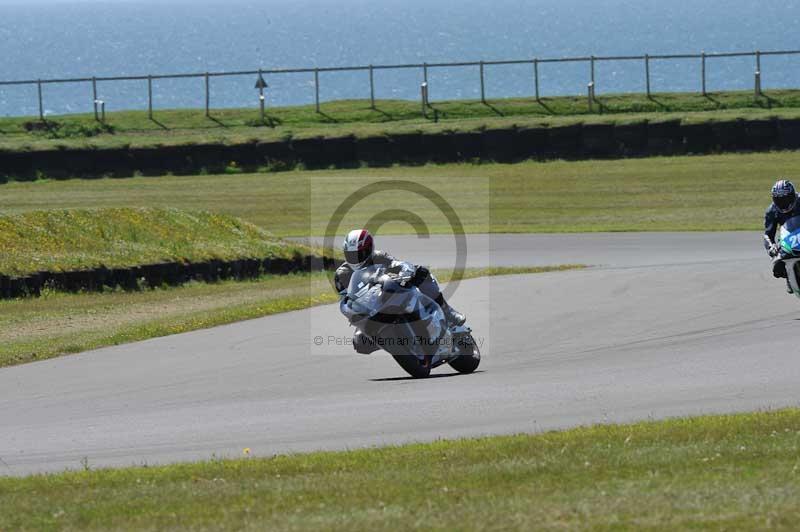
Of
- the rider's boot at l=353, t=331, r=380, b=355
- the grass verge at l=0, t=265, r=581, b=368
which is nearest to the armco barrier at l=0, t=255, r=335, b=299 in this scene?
the grass verge at l=0, t=265, r=581, b=368

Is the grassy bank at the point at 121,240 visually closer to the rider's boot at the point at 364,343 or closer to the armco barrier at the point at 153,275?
the armco barrier at the point at 153,275

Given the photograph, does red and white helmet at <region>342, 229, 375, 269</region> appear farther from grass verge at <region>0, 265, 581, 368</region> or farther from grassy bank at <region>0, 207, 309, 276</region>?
grassy bank at <region>0, 207, 309, 276</region>

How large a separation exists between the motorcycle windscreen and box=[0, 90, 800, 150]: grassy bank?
86.5 ft

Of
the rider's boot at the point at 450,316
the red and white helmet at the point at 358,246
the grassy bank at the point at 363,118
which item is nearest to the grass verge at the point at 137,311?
the red and white helmet at the point at 358,246

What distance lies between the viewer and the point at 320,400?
1224 centimetres

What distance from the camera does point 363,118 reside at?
48531 mm

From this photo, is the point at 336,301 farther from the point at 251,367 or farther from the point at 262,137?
the point at 262,137

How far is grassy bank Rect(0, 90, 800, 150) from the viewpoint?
145 ft

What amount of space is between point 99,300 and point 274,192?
792 inches

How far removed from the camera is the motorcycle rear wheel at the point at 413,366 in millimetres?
13375

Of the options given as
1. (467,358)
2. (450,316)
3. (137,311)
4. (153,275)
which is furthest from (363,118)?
(450,316)

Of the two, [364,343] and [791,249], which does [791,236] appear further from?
[364,343]

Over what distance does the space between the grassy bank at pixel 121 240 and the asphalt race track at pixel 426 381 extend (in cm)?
482

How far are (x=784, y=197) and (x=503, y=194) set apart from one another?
22616 millimetres
